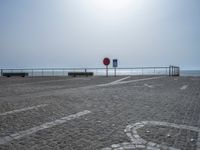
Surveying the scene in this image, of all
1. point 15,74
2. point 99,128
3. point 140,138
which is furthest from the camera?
point 15,74

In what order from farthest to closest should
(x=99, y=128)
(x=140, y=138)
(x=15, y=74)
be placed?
(x=15, y=74)
(x=99, y=128)
(x=140, y=138)

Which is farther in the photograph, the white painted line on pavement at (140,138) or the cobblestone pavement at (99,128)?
the cobblestone pavement at (99,128)

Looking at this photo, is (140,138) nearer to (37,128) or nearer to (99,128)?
(99,128)

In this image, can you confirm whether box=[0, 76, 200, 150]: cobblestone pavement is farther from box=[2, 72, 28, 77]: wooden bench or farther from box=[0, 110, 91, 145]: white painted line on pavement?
box=[2, 72, 28, 77]: wooden bench

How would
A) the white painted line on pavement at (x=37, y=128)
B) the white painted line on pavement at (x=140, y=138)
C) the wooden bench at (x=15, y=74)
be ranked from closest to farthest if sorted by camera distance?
the white painted line on pavement at (x=140, y=138) → the white painted line on pavement at (x=37, y=128) → the wooden bench at (x=15, y=74)

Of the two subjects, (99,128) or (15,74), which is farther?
(15,74)

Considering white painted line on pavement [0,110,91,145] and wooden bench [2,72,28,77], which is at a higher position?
white painted line on pavement [0,110,91,145]

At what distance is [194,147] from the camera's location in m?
3.48

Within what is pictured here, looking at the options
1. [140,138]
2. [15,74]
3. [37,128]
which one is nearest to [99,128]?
[140,138]

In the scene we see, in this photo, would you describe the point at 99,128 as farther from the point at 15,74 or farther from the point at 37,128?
the point at 15,74

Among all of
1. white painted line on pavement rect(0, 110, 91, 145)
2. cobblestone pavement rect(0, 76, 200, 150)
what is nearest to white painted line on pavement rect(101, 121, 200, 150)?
cobblestone pavement rect(0, 76, 200, 150)

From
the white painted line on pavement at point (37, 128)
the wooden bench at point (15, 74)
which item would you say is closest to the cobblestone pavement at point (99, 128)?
the white painted line on pavement at point (37, 128)

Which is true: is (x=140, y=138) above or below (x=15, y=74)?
above

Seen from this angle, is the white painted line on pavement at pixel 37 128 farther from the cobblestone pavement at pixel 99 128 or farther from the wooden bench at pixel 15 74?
the wooden bench at pixel 15 74
